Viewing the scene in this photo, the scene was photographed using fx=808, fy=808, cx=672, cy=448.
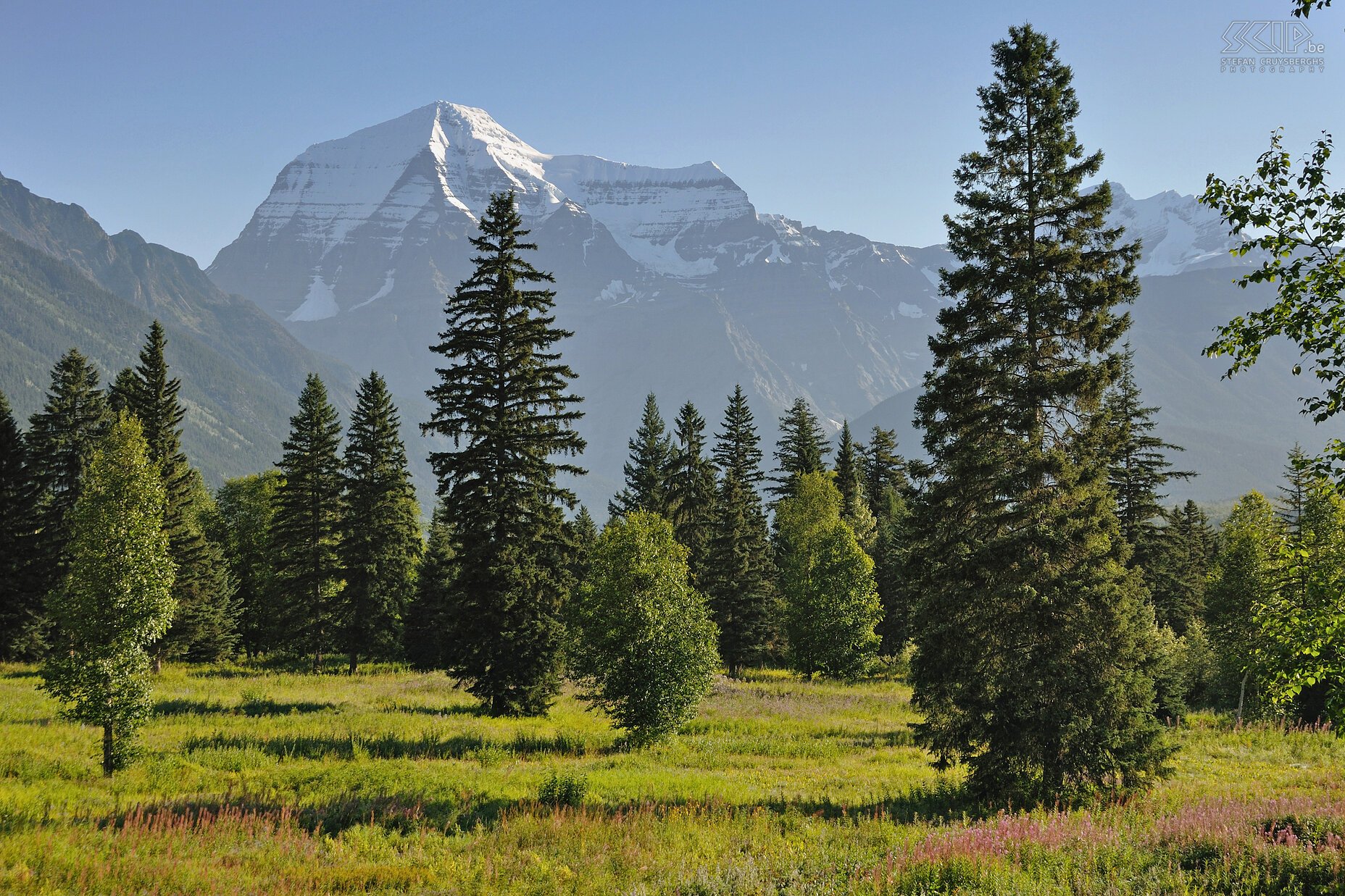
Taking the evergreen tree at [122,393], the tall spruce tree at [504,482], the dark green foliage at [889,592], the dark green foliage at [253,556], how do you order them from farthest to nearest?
the dark green foliage at [889,592] → the dark green foliage at [253,556] → the evergreen tree at [122,393] → the tall spruce tree at [504,482]

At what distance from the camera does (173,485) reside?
40.7m

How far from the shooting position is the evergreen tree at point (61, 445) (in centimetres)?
3994

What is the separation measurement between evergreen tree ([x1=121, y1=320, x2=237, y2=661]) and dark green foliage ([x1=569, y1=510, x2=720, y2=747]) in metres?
26.3

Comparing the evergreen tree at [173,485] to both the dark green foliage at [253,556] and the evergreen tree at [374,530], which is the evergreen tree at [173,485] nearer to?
the evergreen tree at [374,530]

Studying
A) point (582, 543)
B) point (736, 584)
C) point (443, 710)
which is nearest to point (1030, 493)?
point (582, 543)

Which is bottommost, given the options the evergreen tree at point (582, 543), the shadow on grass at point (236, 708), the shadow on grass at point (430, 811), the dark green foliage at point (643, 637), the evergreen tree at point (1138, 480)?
the shadow on grass at point (236, 708)

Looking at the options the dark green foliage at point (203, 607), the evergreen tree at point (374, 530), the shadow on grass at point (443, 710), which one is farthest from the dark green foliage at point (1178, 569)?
the dark green foliage at point (203, 607)

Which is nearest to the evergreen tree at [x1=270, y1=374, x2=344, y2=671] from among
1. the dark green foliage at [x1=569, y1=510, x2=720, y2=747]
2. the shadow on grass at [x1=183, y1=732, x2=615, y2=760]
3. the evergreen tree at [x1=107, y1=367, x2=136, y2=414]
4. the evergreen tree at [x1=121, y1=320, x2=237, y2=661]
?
the evergreen tree at [x1=121, y1=320, x2=237, y2=661]

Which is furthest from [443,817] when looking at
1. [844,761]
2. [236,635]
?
[236,635]

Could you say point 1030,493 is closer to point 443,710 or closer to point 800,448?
point 443,710

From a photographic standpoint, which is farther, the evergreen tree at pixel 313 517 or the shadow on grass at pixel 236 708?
the evergreen tree at pixel 313 517

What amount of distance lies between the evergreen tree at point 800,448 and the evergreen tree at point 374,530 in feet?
95.4

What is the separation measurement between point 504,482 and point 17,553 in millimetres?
29064

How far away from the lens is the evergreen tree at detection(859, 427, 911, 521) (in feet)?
244
